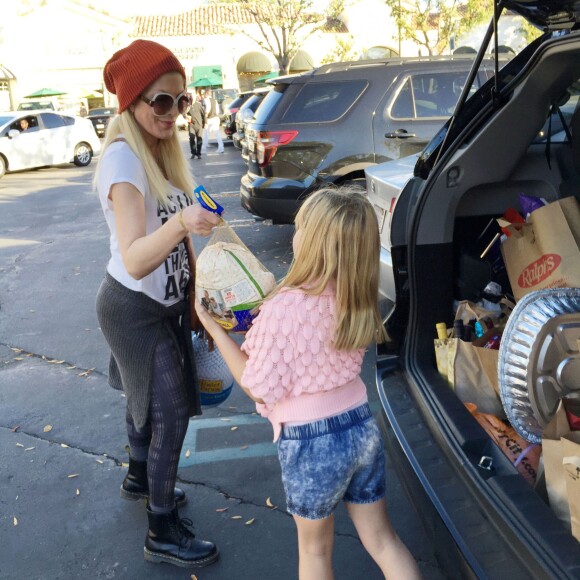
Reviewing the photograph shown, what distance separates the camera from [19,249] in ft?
29.8

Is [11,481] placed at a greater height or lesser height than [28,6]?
lesser

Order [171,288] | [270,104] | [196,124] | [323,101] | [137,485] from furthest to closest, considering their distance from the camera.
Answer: [196,124], [270,104], [323,101], [137,485], [171,288]

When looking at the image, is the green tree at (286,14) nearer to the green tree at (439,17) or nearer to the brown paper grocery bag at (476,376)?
the green tree at (439,17)

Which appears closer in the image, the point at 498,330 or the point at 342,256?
the point at 342,256

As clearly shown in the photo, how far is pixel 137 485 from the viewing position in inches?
122

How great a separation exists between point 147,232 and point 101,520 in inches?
57.2

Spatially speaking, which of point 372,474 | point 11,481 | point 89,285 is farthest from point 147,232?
point 89,285

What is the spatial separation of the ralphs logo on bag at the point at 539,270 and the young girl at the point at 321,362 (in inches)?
40.6

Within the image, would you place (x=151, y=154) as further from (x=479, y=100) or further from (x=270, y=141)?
(x=270, y=141)

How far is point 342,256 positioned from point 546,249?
1.23 metres

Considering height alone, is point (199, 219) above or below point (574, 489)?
above

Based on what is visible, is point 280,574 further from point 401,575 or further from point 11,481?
point 11,481

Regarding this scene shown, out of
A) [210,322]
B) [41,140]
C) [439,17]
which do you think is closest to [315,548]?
[210,322]

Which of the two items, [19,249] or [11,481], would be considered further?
[19,249]
